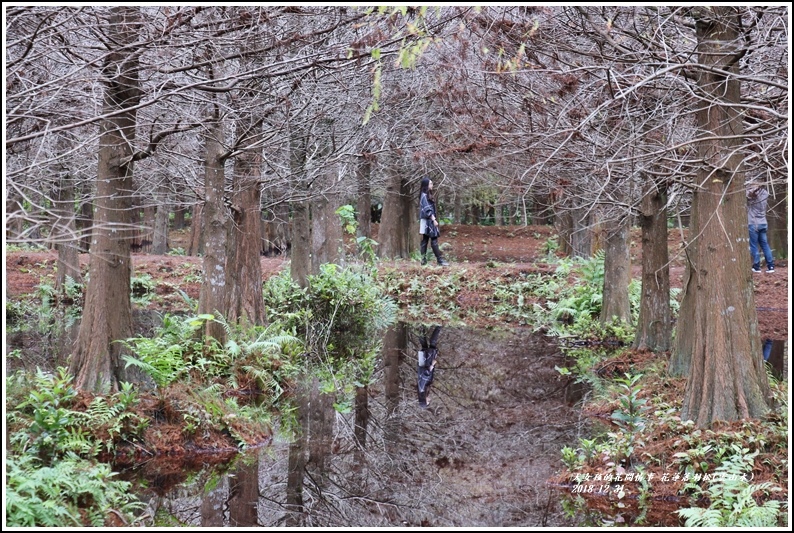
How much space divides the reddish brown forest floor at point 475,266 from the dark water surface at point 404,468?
9.01ft

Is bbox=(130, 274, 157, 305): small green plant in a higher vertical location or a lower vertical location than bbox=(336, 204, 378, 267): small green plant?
lower

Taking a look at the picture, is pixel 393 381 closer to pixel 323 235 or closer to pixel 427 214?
pixel 323 235

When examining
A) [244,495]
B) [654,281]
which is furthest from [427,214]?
[244,495]

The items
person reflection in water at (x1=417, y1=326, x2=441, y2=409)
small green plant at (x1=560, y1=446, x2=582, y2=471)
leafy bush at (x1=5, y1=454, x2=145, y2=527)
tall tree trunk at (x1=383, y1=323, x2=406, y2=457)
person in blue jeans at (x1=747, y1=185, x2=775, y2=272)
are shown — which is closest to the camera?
leafy bush at (x1=5, y1=454, x2=145, y2=527)

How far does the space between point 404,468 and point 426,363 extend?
233 inches

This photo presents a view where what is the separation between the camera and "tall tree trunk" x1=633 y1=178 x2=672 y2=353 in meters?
11.8

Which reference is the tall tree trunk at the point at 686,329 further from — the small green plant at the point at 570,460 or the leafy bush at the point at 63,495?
the leafy bush at the point at 63,495

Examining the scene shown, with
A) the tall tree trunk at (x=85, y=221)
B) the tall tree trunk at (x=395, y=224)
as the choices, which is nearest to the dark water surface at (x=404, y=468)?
the tall tree trunk at (x=85, y=221)

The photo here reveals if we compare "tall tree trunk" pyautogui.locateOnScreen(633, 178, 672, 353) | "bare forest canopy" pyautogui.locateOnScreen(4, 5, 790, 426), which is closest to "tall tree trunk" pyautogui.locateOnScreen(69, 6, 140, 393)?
"bare forest canopy" pyautogui.locateOnScreen(4, 5, 790, 426)

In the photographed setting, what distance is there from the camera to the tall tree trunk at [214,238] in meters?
10.5

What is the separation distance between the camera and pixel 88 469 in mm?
6473

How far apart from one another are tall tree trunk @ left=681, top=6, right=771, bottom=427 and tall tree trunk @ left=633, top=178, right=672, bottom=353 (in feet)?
13.3

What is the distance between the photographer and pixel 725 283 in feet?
24.4

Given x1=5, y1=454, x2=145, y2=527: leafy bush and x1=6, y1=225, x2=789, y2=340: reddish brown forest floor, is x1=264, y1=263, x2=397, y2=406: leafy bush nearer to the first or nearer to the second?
x1=6, y1=225, x2=789, y2=340: reddish brown forest floor
